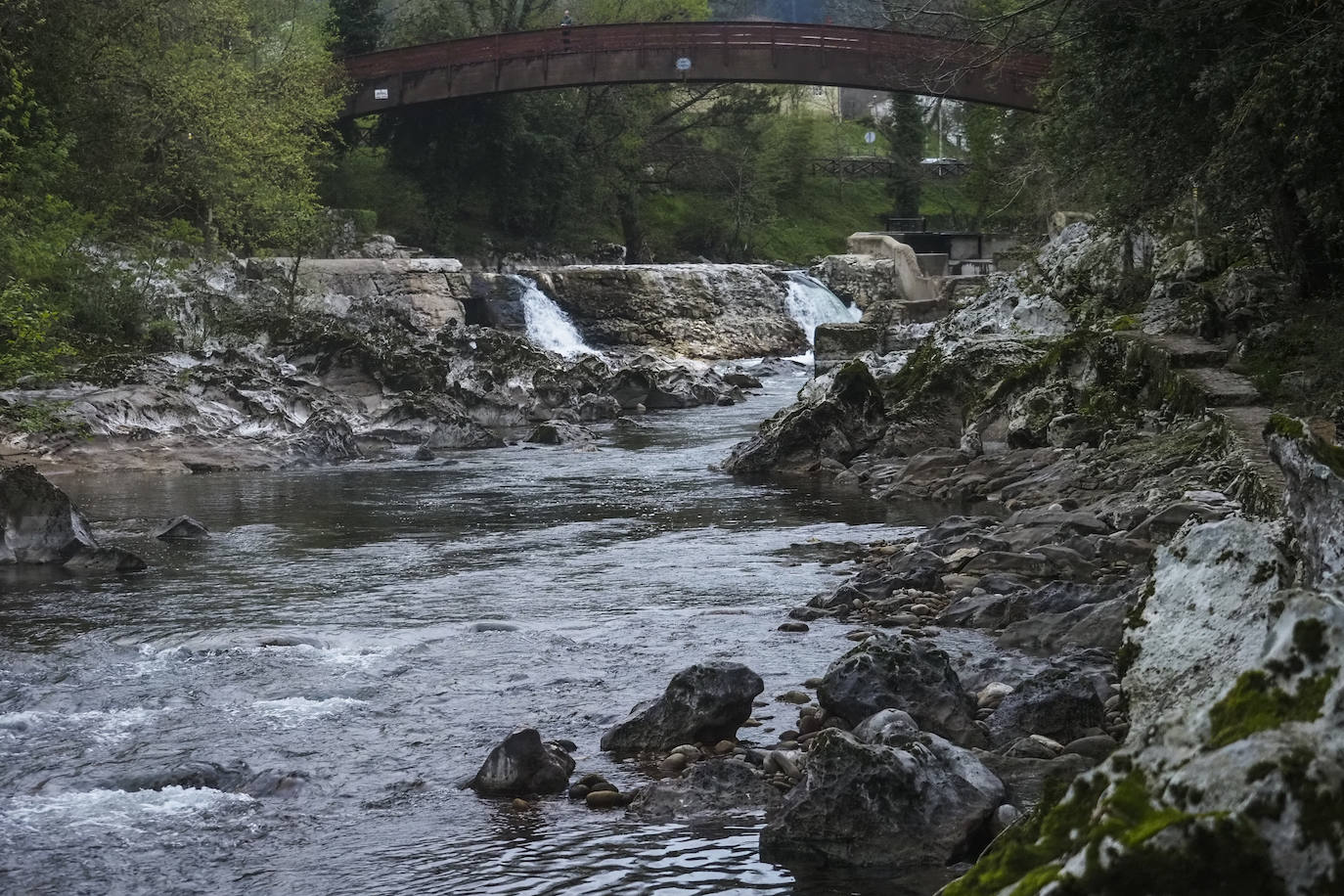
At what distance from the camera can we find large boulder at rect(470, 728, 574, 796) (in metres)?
7.14

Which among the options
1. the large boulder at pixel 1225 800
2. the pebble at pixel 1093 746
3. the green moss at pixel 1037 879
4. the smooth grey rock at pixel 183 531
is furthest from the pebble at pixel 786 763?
the smooth grey rock at pixel 183 531

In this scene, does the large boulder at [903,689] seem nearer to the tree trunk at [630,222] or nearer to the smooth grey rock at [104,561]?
the smooth grey rock at [104,561]

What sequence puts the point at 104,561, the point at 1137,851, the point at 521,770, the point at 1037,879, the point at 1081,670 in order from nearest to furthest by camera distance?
1. the point at 1137,851
2. the point at 1037,879
3. the point at 521,770
4. the point at 1081,670
5. the point at 104,561

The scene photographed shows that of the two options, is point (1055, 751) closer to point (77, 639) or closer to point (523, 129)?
point (77, 639)

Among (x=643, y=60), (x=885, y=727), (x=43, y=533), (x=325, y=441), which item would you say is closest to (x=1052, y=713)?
(x=885, y=727)

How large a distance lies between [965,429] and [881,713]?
45.2 feet

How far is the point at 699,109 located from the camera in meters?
75.2

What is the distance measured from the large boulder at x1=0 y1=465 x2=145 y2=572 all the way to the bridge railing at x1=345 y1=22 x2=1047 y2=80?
114ft

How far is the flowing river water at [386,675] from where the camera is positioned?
20.5 feet

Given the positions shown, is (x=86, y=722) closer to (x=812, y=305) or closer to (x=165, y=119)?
(x=165, y=119)

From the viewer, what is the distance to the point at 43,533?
14.5 m

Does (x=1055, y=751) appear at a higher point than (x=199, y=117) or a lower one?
lower

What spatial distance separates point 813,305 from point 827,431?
29.0 meters

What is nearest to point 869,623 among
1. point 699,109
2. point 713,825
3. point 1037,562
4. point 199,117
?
point 1037,562
